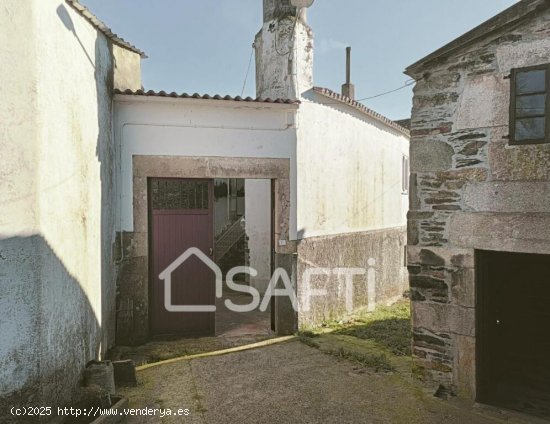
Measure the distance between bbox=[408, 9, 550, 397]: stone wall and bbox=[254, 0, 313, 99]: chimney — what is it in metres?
3.01

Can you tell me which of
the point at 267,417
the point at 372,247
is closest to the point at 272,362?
the point at 267,417

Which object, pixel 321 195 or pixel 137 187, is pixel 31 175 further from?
pixel 321 195

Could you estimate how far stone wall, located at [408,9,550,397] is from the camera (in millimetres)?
4559

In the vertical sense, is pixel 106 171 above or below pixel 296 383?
above

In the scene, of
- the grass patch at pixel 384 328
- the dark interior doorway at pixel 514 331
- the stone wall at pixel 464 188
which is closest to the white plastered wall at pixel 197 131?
the grass patch at pixel 384 328

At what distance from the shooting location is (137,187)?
7.05 m

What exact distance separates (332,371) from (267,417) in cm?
165

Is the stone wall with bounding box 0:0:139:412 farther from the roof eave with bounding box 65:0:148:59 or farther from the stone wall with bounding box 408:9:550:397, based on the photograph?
the stone wall with bounding box 408:9:550:397

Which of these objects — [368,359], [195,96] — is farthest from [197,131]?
[368,359]

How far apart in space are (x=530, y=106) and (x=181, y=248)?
19.0 feet

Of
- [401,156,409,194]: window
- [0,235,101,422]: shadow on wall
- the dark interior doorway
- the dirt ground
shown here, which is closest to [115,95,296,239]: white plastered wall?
the dirt ground

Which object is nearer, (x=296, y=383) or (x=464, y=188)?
(x=464, y=188)

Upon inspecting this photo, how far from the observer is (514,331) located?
6402 millimetres

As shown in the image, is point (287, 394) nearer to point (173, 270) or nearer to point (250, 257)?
point (173, 270)
